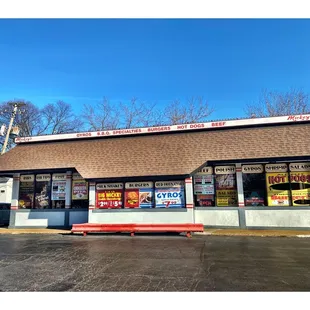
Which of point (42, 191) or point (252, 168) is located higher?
point (252, 168)

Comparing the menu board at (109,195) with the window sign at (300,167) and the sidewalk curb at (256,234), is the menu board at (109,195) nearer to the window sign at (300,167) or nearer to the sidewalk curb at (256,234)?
the sidewalk curb at (256,234)

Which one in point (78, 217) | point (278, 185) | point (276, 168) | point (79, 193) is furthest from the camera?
point (79, 193)

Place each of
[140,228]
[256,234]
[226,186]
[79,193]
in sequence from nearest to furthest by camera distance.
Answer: [256,234] < [140,228] < [226,186] < [79,193]

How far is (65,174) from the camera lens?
1783 cm

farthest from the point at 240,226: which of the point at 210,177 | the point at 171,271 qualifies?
the point at 171,271

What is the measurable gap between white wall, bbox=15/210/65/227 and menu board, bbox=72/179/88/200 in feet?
4.63

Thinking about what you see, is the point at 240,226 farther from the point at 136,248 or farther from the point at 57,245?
the point at 57,245

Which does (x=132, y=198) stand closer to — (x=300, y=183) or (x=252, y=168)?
(x=252, y=168)

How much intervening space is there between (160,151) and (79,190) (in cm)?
624

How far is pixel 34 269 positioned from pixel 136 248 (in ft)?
13.4

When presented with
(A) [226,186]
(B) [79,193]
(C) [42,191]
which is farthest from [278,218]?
(C) [42,191]

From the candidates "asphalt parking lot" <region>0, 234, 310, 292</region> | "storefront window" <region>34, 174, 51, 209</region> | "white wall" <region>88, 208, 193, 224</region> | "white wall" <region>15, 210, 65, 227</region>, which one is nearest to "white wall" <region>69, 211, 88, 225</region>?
"white wall" <region>15, 210, 65, 227</region>

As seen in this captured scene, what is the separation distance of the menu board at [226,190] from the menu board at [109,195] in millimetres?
6141

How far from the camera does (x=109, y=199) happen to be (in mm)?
16312
